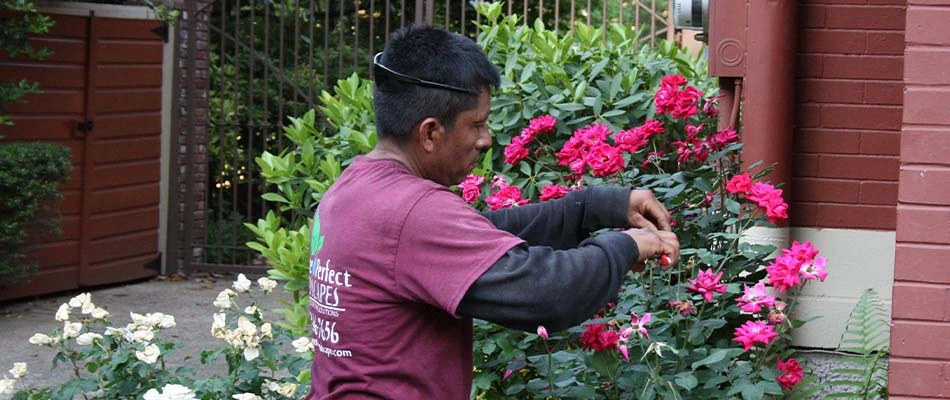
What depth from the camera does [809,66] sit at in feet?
14.5

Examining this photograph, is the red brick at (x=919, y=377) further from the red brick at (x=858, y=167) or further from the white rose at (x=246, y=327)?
the white rose at (x=246, y=327)

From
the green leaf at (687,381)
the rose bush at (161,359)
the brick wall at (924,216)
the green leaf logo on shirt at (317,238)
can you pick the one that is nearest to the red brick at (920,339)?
the brick wall at (924,216)

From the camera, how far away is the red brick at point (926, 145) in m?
2.96

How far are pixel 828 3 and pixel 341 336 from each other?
2530 millimetres

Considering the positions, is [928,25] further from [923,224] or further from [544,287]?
[544,287]

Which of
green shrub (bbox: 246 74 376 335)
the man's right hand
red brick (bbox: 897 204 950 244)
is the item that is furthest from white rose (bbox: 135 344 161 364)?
red brick (bbox: 897 204 950 244)

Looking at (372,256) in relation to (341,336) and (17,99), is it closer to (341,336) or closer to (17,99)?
(341,336)

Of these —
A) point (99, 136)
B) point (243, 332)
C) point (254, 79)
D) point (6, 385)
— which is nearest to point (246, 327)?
point (243, 332)

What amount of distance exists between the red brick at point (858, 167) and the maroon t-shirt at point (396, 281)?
222cm

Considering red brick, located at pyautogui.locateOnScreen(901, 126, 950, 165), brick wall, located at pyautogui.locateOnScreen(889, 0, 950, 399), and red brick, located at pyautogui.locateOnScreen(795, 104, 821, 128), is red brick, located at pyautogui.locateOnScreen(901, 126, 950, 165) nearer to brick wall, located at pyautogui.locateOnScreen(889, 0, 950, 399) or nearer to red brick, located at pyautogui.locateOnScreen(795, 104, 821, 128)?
brick wall, located at pyautogui.locateOnScreen(889, 0, 950, 399)

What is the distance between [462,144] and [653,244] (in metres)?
0.40

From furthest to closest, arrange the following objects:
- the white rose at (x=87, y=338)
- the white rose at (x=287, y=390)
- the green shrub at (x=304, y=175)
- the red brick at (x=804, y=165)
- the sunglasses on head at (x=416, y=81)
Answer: the green shrub at (x=304, y=175)
the red brick at (x=804, y=165)
the white rose at (x=87, y=338)
the white rose at (x=287, y=390)
the sunglasses on head at (x=416, y=81)

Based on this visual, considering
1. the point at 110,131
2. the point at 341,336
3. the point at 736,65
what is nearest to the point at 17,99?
the point at 110,131

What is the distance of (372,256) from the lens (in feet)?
7.97
